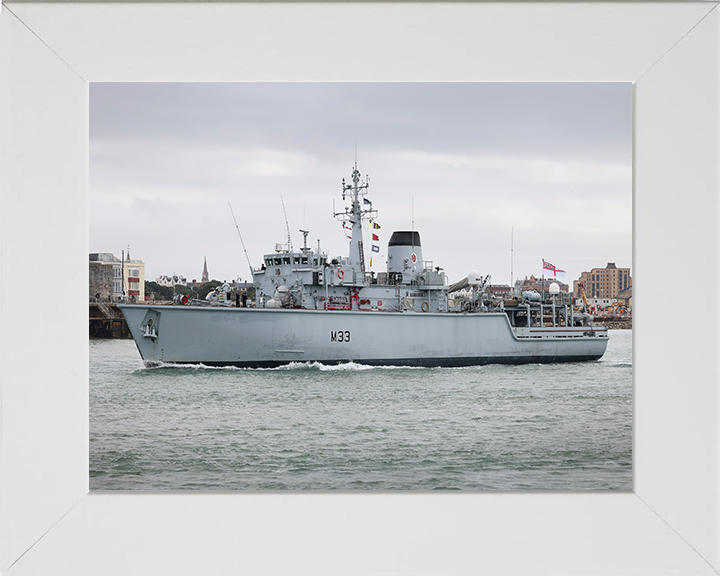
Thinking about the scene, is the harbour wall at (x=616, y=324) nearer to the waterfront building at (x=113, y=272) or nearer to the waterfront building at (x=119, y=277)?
the waterfront building at (x=119, y=277)

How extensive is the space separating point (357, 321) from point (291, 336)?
1.53 metres

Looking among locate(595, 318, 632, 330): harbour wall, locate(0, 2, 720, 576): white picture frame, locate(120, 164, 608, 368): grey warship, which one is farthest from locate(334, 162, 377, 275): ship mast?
locate(595, 318, 632, 330): harbour wall

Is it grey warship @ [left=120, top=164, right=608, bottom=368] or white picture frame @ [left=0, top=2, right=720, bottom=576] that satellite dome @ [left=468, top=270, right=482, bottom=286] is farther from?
white picture frame @ [left=0, top=2, right=720, bottom=576]

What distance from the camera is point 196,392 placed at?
12.2 m

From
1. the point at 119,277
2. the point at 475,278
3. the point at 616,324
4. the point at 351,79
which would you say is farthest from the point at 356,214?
the point at 616,324

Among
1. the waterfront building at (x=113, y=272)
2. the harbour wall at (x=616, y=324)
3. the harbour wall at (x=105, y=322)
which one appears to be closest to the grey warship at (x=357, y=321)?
the harbour wall at (x=105, y=322)

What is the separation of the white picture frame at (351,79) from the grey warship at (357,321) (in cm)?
1110

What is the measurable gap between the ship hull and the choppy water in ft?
0.98

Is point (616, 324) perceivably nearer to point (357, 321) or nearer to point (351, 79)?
point (357, 321)

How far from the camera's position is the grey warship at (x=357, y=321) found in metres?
14.6
